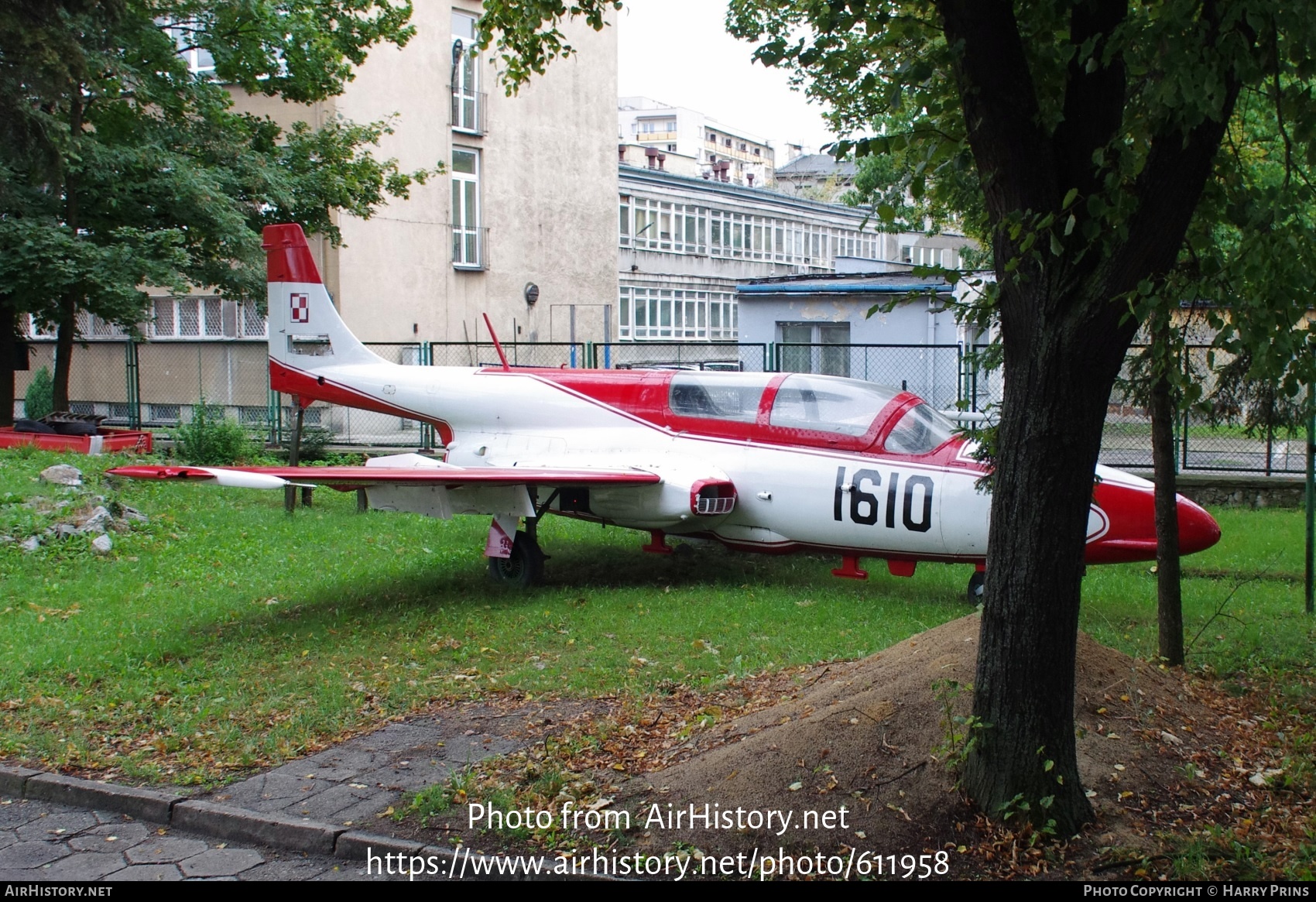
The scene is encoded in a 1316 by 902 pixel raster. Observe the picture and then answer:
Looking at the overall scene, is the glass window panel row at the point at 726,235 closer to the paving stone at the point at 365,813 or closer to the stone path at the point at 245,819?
the stone path at the point at 245,819

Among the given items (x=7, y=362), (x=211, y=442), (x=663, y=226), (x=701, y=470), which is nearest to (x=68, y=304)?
(x=7, y=362)

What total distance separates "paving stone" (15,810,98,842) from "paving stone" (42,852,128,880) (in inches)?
12.5

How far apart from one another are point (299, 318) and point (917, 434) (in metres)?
7.54

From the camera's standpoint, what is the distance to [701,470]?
11.2 meters

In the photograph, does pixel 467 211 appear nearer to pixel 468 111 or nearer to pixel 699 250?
pixel 468 111

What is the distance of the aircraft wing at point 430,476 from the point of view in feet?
31.1

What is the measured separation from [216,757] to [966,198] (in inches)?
210

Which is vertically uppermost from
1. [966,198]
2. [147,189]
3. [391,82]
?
[391,82]

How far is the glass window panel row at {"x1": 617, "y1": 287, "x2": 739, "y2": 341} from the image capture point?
1881 inches

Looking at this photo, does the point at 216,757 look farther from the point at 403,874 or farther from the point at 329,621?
Answer: the point at 329,621

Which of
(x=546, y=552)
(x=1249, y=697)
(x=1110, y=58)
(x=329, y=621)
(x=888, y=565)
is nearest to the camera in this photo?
(x=1110, y=58)

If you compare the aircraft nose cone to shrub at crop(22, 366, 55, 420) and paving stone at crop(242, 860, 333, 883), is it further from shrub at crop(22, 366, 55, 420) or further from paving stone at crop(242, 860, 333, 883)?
shrub at crop(22, 366, 55, 420)

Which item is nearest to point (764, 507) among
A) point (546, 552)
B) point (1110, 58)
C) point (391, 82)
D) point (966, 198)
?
point (546, 552)

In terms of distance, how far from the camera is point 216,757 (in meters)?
6.58
